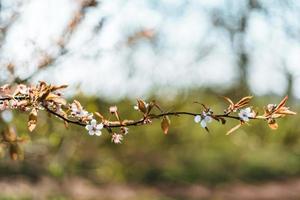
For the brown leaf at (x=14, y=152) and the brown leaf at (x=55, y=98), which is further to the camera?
the brown leaf at (x=14, y=152)

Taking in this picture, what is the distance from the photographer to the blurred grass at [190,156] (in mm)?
9133

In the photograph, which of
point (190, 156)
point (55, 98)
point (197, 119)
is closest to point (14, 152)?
point (55, 98)

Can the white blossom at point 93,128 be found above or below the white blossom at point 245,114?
below

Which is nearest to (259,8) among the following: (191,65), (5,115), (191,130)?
(191,65)

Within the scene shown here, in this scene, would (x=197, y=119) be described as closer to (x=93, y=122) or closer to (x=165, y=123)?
(x=165, y=123)

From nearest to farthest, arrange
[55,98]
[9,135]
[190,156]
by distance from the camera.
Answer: [55,98] → [9,135] → [190,156]

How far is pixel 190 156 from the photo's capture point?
37.1ft

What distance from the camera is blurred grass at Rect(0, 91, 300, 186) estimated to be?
9.13 m

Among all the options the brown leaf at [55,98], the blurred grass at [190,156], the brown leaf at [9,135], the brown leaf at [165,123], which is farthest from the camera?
the blurred grass at [190,156]

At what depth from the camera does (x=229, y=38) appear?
8.31 meters

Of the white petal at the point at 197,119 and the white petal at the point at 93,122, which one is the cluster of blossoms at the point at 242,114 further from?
the white petal at the point at 93,122

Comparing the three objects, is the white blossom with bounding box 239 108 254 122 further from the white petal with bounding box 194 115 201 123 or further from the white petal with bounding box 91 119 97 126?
the white petal with bounding box 91 119 97 126

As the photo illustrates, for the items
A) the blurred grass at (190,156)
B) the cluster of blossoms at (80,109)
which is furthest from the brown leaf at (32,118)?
the blurred grass at (190,156)

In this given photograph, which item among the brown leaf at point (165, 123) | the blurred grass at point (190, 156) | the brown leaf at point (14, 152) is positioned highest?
the blurred grass at point (190, 156)
